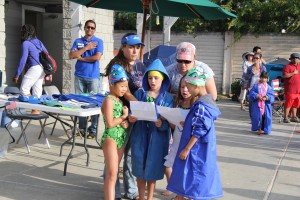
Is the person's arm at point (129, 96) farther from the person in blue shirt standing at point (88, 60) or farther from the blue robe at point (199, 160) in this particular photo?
the person in blue shirt standing at point (88, 60)

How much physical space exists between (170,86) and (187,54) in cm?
40

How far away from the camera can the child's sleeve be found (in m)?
3.82

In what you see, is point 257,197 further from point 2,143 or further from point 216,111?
point 2,143

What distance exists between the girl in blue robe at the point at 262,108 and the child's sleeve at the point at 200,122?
5.37 meters

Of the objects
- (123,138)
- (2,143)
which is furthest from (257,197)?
(2,143)

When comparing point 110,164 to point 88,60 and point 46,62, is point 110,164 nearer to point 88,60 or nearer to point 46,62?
point 88,60

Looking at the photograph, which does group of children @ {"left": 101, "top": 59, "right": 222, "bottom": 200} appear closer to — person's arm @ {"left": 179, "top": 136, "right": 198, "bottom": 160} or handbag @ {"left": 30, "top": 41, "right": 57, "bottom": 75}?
person's arm @ {"left": 179, "top": 136, "right": 198, "bottom": 160}

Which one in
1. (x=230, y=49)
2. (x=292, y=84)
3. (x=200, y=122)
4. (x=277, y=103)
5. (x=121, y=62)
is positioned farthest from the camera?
(x=230, y=49)

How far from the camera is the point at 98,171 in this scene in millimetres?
5660

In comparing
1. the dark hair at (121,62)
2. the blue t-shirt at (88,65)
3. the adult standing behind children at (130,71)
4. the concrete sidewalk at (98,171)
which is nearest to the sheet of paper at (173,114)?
the adult standing behind children at (130,71)

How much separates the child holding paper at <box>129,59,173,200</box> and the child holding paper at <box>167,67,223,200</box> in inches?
13.1

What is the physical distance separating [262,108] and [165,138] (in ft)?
17.2

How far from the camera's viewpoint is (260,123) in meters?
8.98

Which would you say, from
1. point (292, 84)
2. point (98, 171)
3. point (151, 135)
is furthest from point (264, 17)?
point (151, 135)
